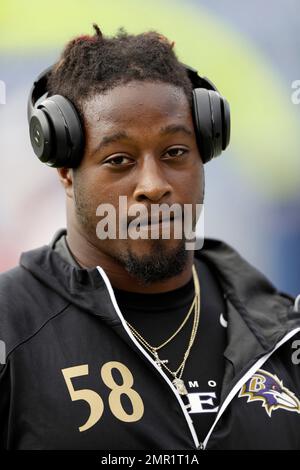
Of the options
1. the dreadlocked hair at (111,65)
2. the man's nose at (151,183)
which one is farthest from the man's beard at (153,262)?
the dreadlocked hair at (111,65)

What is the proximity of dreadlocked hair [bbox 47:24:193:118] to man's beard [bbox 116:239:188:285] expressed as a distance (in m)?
0.34

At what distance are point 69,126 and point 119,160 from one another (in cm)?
13

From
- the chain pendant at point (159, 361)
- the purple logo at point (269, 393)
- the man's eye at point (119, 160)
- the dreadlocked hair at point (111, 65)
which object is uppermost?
the dreadlocked hair at point (111, 65)

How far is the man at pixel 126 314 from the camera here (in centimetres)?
142

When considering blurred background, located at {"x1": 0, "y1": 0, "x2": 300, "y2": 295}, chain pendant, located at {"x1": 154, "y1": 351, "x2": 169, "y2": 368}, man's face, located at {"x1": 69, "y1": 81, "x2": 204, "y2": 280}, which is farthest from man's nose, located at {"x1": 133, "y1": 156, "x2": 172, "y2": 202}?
blurred background, located at {"x1": 0, "y1": 0, "x2": 300, "y2": 295}

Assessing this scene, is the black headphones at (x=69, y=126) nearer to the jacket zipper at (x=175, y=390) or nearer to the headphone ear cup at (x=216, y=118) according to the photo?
the headphone ear cup at (x=216, y=118)

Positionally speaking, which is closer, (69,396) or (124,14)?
(69,396)

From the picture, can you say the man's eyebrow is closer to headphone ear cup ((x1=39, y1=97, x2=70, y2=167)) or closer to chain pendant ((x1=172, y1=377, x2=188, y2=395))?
headphone ear cup ((x1=39, y1=97, x2=70, y2=167))

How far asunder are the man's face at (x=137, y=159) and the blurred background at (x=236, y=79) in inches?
48.5

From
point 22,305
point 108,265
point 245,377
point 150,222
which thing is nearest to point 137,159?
point 150,222
